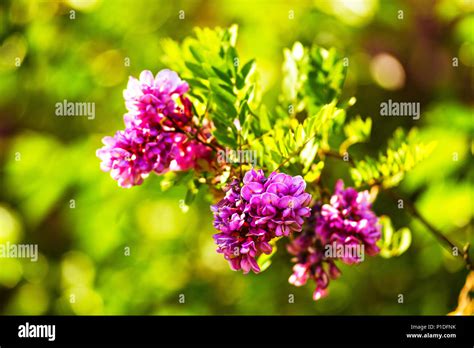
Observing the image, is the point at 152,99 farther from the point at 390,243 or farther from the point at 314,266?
the point at 390,243

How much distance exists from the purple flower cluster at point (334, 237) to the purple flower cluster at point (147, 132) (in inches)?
10.4

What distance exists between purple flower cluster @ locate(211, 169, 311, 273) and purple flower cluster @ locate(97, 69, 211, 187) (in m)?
0.19

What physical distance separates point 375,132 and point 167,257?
932 millimetres

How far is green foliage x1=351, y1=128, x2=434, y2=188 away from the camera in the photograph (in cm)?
114

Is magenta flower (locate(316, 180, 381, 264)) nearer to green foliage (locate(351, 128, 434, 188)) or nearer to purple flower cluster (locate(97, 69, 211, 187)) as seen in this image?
green foliage (locate(351, 128, 434, 188))

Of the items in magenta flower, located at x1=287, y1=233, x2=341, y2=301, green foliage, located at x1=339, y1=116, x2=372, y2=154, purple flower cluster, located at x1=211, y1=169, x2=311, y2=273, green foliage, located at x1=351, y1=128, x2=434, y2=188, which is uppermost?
green foliage, located at x1=339, y1=116, x2=372, y2=154

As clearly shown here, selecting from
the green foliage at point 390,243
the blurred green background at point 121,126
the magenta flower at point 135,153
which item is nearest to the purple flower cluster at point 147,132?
the magenta flower at point 135,153

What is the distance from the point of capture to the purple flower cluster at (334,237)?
1.07 meters

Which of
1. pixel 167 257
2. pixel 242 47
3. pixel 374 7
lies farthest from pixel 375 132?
pixel 167 257

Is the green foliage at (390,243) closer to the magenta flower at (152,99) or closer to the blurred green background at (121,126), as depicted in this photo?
the magenta flower at (152,99)

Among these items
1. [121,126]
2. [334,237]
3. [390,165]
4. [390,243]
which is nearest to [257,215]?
[334,237]

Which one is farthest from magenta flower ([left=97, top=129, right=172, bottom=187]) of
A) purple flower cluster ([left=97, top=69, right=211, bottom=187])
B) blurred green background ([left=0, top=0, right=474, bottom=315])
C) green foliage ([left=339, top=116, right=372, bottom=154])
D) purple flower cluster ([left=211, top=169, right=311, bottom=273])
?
blurred green background ([left=0, top=0, right=474, bottom=315])

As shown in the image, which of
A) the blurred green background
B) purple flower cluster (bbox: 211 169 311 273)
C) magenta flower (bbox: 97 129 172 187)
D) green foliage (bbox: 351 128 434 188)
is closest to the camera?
purple flower cluster (bbox: 211 169 311 273)

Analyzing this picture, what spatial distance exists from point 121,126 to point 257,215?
169cm
